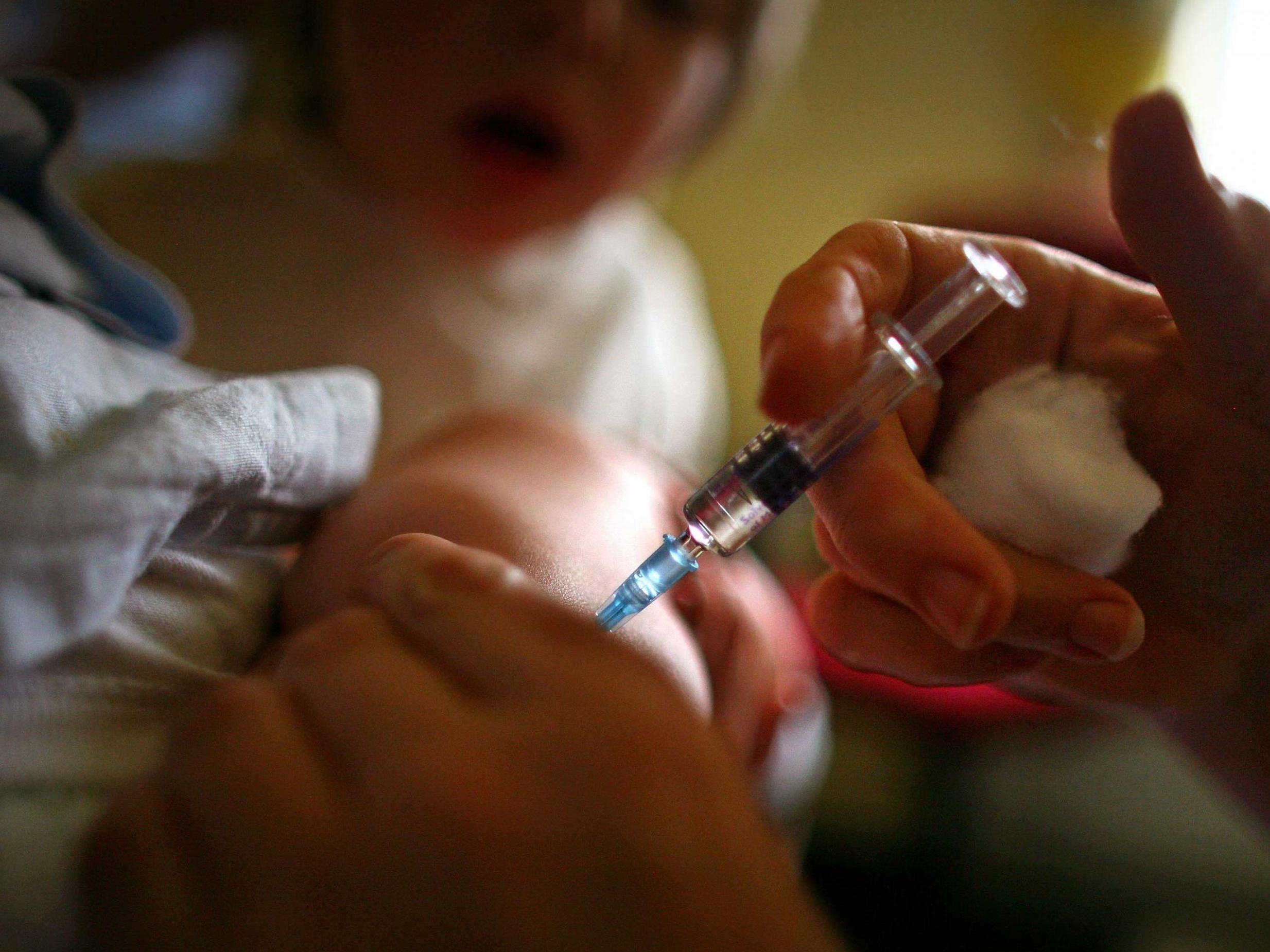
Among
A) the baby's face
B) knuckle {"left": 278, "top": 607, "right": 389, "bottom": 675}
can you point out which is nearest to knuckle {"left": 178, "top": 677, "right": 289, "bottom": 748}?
knuckle {"left": 278, "top": 607, "right": 389, "bottom": 675}

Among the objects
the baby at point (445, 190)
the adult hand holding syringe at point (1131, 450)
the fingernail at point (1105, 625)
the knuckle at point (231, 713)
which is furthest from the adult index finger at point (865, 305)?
the baby at point (445, 190)

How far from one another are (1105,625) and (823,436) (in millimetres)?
150

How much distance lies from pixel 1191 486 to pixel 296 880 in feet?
1.39

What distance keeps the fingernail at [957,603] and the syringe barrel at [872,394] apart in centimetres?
7

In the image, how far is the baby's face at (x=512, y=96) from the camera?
29.3 inches

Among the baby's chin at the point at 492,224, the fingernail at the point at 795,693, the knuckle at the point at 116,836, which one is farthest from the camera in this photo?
the baby's chin at the point at 492,224

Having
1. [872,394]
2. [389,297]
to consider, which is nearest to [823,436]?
[872,394]

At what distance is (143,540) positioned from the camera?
31 centimetres

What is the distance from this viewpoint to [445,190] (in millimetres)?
860

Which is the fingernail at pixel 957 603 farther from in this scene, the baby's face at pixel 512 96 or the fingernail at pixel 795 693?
the baby's face at pixel 512 96

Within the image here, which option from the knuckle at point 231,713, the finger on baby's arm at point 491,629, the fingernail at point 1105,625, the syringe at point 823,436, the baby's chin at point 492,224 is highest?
the baby's chin at point 492,224

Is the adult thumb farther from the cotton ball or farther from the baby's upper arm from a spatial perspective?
the baby's upper arm

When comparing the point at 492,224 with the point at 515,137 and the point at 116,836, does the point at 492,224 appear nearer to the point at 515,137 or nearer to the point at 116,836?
the point at 515,137

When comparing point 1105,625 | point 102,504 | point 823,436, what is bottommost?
point 1105,625
